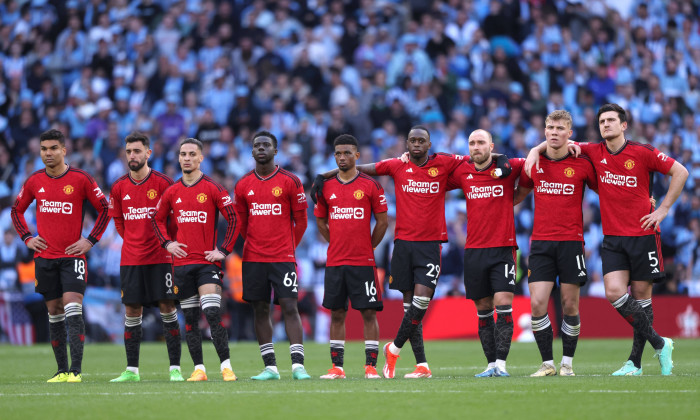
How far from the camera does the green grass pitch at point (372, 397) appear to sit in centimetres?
754

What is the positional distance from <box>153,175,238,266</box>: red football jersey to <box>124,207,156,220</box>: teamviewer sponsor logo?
210 mm

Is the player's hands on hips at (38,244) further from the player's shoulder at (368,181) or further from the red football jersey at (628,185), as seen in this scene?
the red football jersey at (628,185)

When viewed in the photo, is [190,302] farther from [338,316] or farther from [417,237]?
[417,237]

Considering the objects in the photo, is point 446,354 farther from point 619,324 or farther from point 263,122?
point 263,122

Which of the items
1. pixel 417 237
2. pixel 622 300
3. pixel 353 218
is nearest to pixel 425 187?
pixel 417 237

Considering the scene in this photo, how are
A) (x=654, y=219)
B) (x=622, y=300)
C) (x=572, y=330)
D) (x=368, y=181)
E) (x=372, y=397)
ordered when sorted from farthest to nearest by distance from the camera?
(x=368, y=181) < (x=572, y=330) < (x=622, y=300) < (x=654, y=219) < (x=372, y=397)

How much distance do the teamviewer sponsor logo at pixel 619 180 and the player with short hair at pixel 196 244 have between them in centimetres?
412

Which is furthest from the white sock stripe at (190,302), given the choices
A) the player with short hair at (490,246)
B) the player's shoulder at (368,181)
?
the player with short hair at (490,246)

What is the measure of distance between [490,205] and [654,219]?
173 centimetres

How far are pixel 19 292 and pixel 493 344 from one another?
13.3 meters

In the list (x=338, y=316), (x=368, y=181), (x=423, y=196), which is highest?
(x=368, y=181)

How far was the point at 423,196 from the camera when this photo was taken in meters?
11.2

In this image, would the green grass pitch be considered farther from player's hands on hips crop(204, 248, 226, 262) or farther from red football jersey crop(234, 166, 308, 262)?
red football jersey crop(234, 166, 308, 262)

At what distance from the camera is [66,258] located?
38.2 feet
